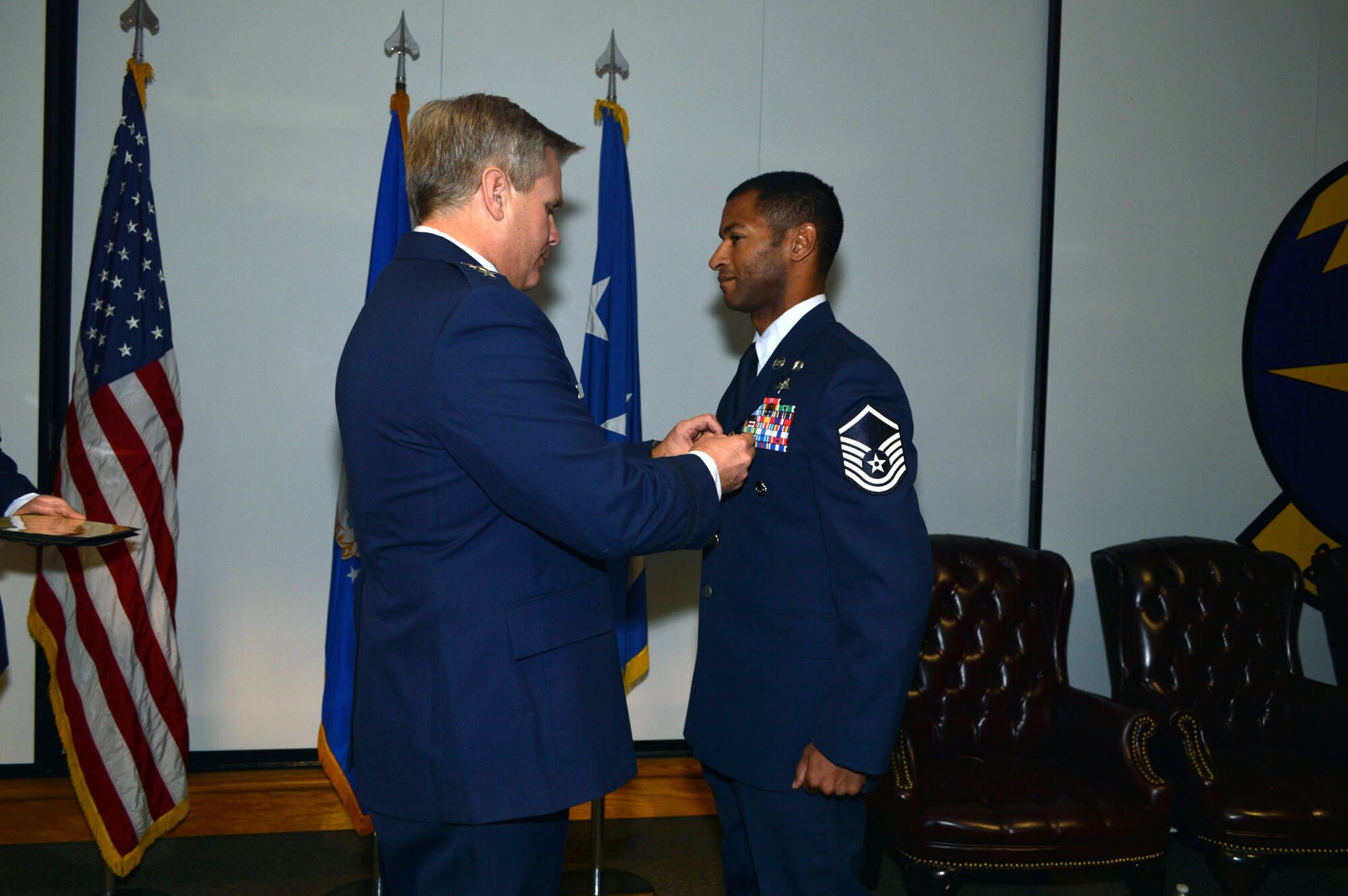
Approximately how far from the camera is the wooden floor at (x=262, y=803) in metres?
3.10

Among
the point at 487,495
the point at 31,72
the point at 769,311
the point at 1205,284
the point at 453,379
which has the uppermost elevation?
the point at 31,72

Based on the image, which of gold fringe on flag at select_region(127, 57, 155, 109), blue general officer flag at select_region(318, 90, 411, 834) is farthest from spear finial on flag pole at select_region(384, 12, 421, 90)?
gold fringe on flag at select_region(127, 57, 155, 109)

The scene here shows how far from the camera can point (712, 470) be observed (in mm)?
1545

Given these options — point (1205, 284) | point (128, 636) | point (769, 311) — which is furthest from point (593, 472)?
point (1205, 284)

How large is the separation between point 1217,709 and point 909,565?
83.6 inches

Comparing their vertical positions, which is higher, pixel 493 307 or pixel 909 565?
pixel 493 307

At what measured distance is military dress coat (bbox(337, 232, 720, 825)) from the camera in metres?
1.32

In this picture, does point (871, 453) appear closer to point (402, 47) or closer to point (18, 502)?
point (18, 502)

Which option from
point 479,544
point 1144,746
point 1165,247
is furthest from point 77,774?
point 1165,247

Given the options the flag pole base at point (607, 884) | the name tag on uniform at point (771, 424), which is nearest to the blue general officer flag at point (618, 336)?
the flag pole base at point (607, 884)

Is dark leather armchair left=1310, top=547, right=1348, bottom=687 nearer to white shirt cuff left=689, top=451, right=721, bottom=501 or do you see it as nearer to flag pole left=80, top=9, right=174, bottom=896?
white shirt cuff left=689, top=451, right=721, bottom=501

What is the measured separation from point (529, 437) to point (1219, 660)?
2.90 meters

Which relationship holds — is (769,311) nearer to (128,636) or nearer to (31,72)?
(128,636)

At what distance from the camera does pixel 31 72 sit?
3068mm
